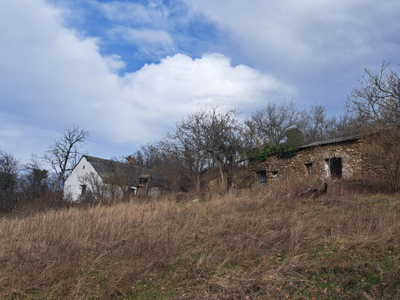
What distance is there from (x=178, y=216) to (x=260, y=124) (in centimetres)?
2898

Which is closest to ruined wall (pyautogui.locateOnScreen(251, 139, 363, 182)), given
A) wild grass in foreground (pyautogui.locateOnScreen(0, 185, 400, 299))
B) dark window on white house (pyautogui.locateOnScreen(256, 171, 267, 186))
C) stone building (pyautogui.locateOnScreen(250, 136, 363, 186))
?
stone building (pyautogui.locateOnScreen(250, 136, 363, 186))

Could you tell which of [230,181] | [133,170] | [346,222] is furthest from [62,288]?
[230,181]

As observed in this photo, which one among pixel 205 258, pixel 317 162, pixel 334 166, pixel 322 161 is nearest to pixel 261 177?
pixel 317 162

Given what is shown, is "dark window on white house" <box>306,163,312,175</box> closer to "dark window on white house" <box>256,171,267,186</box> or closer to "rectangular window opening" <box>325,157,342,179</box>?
"rectangular window opening" <box>325,157,342,179</box>

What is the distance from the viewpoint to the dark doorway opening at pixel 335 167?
53.2 feet

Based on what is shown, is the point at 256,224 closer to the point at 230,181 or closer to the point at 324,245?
the point at 324,245

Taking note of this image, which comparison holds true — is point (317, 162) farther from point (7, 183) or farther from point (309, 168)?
point (7, 183)

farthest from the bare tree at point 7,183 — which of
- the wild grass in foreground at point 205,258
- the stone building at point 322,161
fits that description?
the stone building at point 322,161

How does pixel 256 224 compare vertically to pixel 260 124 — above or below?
below

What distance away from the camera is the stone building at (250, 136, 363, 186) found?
1523cm

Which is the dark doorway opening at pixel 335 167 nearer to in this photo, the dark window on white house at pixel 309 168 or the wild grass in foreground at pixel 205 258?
the dark window on white house at pixel 309 168

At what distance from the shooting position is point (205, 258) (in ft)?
16.1

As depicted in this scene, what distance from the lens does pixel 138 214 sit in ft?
26.1

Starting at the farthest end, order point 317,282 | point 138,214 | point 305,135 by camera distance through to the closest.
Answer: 1. point 305,135
2. point 138,214
3. point 317,282
